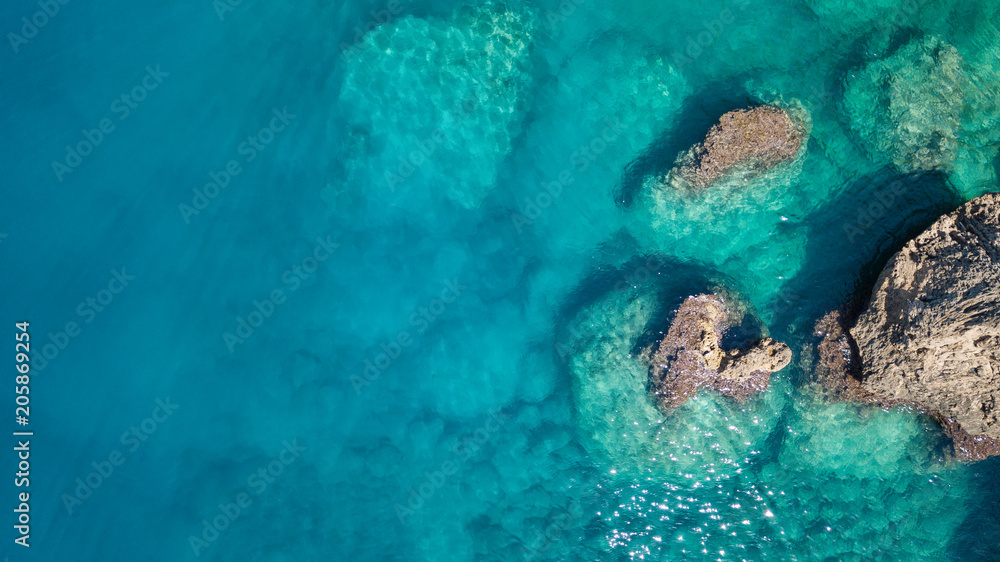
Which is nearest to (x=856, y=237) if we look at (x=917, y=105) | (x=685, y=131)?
(x=917, y=105)

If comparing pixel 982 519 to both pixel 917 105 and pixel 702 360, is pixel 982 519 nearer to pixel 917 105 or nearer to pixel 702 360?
pixel 702 360

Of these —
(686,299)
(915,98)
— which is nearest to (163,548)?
(686,299)

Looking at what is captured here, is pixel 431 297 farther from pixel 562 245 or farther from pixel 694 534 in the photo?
pixel 694 534

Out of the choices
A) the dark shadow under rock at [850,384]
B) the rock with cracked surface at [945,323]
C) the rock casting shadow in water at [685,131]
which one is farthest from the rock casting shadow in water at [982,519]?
the rock casting shadow in water at [685,131]

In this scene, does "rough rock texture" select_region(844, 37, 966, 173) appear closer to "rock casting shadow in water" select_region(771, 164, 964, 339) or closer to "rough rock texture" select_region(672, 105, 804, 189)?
"rock casting shadow in water" select_region(771, 164, 964, 339)

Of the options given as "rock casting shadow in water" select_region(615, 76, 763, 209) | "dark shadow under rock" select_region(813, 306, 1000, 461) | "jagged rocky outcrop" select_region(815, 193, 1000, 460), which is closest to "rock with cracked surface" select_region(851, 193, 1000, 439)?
"jagged rocky outcrop" select_region(815, 193, 1000, 460)

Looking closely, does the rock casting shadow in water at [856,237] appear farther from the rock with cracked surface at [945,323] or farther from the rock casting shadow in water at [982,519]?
the rock casting shadow in water at [982,519]
